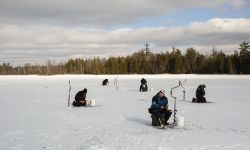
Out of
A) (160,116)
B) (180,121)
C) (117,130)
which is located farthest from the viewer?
(160,116)

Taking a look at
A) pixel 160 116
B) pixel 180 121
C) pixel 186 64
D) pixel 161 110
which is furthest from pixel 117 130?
pixel 186 64

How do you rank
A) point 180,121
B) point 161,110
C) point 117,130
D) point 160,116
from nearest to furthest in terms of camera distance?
point 117,130, point 180,121, point 160,116, point 161,110

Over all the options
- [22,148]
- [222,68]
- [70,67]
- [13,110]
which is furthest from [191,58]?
[22,148]

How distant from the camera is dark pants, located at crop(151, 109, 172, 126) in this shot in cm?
1327

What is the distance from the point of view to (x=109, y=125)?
13664 mm

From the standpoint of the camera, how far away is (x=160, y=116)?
13289 millimetres

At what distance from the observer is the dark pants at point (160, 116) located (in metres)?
13.3

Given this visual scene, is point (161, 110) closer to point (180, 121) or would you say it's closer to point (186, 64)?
point (180, 121)

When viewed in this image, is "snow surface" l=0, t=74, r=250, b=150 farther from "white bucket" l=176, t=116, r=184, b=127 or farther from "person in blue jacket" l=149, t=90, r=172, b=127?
"person in blue jacket" l=149, t=90, r=172, b=127

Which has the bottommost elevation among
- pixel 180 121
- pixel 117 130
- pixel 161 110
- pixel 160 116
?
pixel 117 130

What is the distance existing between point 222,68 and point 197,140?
8884 cm

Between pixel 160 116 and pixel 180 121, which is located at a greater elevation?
pixel 160 116

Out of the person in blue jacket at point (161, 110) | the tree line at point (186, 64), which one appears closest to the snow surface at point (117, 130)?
the person in blue jacket at point (161, 110)

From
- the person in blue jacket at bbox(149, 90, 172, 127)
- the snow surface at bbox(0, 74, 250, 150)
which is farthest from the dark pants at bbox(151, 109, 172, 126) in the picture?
the snow surface at bbox(0, 74, 250, 150)
